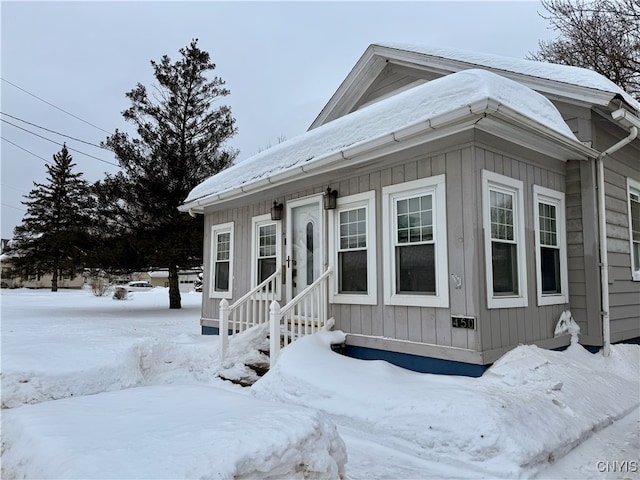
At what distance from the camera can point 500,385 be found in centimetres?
409

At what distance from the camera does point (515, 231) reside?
16.8 ft

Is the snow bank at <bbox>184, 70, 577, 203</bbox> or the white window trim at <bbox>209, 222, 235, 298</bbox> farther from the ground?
the snow bank at <bbox>184, 70, 577, 203</bbox>

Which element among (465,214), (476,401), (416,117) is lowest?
(476,401)

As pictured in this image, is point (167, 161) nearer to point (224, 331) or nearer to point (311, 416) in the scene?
point (224, 331)

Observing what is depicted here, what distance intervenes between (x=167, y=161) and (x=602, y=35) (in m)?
14.5

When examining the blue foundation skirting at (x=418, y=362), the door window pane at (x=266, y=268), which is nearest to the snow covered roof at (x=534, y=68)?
the blue foundation skirting at (x=418, y=362)

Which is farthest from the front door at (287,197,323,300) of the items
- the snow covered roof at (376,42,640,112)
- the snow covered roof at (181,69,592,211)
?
the snow covered roof at (376,42,640,112)

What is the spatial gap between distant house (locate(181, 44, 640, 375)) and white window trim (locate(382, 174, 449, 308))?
16mm

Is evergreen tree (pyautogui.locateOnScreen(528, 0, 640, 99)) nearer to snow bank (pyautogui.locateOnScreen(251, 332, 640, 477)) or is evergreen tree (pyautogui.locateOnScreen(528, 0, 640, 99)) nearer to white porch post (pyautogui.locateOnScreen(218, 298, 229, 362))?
snow bank (pyautogui.locateOnScreen(251, 332, 640, 477))

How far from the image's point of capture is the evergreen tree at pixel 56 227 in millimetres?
13930

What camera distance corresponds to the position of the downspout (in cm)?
553
